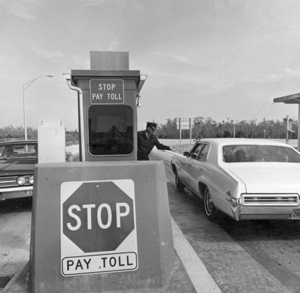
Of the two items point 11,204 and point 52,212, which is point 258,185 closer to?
point 52,212

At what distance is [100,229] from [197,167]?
359cm

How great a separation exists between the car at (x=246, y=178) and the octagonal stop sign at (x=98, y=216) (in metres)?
1.93

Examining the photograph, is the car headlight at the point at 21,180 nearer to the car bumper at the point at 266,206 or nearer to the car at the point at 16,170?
the car at the point at 16,170

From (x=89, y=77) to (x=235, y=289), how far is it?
14.3 feet

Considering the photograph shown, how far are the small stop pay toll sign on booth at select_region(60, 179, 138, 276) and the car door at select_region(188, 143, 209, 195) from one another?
3.05 meters

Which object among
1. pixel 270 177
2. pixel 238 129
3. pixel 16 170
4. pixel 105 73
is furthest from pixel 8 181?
pixel 238 129

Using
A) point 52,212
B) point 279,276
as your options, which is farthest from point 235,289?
point 52,212

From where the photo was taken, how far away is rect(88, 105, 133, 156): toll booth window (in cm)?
582

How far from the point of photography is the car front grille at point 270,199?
393 cm

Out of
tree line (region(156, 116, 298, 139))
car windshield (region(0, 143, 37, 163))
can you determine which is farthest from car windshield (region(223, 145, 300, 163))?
tree line (region(156, 116, 298, 139))

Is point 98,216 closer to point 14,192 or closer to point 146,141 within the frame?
point 14,192

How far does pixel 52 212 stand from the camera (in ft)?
8.42

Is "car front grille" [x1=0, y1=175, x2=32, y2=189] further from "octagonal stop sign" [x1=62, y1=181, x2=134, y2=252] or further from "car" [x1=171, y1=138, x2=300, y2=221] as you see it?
"car" [x1=171, y1=138, x2=300, y2=221]

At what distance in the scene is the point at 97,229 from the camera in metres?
2.62
